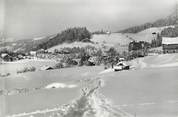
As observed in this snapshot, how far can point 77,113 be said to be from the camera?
2486 mm

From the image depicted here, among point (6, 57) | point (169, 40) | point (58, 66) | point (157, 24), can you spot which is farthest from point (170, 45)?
point (6, 57)

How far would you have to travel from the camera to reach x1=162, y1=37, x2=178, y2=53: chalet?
2.69 m

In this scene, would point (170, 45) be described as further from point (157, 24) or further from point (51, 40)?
point (51, 40)

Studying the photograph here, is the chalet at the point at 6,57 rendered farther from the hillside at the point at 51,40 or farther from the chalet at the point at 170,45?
the chalet at the point at 170,45

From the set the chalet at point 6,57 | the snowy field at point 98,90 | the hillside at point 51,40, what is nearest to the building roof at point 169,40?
the snowy field at point 98,90

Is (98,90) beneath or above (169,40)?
beneath

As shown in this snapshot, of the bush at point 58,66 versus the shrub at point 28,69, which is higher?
the bush at point 58,66

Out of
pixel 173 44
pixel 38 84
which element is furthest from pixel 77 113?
pixel 173 44

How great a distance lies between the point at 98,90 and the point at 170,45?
2.46 ft

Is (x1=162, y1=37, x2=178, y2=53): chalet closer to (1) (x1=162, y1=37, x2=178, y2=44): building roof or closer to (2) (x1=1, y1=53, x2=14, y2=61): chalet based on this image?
(1) (x1=162, y1=37, x2=178, y2=44): building roof

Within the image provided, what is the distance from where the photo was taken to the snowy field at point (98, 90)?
2516mm

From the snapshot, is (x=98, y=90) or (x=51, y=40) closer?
(x=98, y=90)

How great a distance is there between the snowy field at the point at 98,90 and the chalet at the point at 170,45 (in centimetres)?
6

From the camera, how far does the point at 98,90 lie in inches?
106
